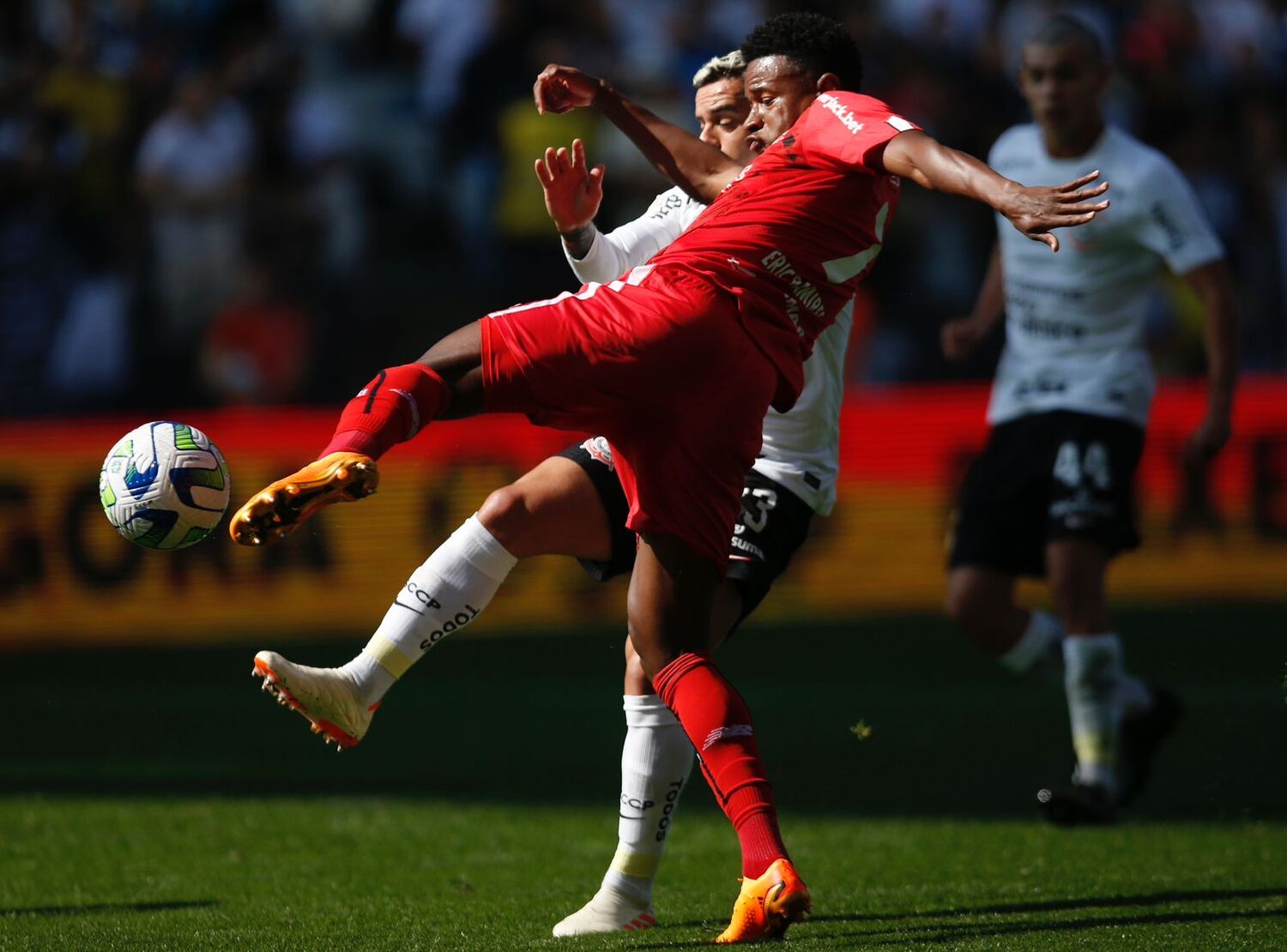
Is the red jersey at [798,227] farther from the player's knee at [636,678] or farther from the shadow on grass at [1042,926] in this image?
the shadow on grass at [1042,926]

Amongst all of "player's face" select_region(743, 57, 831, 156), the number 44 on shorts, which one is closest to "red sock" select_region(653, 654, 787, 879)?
"player's face" select_region(743, 57, 831, 156)

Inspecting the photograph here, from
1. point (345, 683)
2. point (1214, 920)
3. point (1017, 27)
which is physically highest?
point (1017, 27)

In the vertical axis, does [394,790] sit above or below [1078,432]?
below

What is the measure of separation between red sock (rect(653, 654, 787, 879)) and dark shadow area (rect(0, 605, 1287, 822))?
7.94ft

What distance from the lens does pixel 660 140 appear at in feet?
16.0

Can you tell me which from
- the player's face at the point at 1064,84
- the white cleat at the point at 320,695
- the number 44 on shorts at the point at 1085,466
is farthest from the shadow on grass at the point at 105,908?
the player's face at the point at 1064,84

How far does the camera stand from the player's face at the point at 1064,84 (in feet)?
20.9

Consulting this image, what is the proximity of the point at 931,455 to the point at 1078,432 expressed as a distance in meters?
4.08

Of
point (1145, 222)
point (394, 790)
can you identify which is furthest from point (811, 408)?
point (394, 790)

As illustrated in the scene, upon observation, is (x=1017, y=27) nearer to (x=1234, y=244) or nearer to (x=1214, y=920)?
(x=1234, y=244)

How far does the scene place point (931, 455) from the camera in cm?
1044

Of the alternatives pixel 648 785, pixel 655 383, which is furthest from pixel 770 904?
pixel 655 383

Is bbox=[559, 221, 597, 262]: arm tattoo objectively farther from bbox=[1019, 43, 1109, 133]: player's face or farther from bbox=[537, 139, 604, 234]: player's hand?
bbox=[1019, 43, 1109, 133]: player's face

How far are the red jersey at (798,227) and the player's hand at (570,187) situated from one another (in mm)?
738
